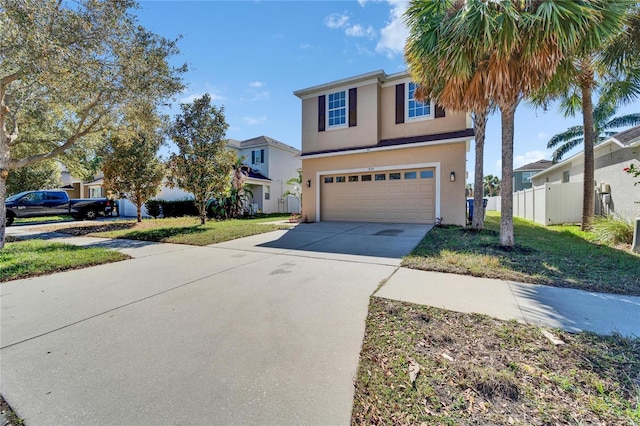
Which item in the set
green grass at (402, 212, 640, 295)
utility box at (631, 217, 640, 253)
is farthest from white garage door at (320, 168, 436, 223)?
utility box at (631, 217, 640, 253)

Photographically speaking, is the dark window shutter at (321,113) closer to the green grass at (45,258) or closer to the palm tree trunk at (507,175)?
the palm tree trunk at (507,175)

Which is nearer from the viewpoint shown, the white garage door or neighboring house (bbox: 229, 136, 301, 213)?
the white garage door

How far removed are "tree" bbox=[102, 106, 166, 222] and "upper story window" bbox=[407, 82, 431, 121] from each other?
1079 cm

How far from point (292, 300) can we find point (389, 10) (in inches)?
392

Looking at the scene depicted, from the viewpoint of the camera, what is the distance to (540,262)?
18.3 feet

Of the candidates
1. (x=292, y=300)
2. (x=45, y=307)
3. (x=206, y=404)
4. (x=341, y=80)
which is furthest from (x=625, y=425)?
(x=341, y=80)

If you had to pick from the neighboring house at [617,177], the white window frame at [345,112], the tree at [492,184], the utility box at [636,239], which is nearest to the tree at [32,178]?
the white window frame at [345,112]

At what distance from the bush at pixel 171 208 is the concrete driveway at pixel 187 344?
47.9 ft

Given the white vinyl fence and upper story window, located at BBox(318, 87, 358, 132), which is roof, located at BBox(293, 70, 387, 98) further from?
the white vinyl fence

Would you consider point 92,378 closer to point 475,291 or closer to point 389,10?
point 475,291

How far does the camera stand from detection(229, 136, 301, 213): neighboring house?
70.9ft

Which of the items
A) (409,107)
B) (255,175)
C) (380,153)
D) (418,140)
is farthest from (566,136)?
(255,175)

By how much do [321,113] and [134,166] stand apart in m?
9.08

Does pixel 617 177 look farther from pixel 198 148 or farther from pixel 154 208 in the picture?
pixel 154 208
